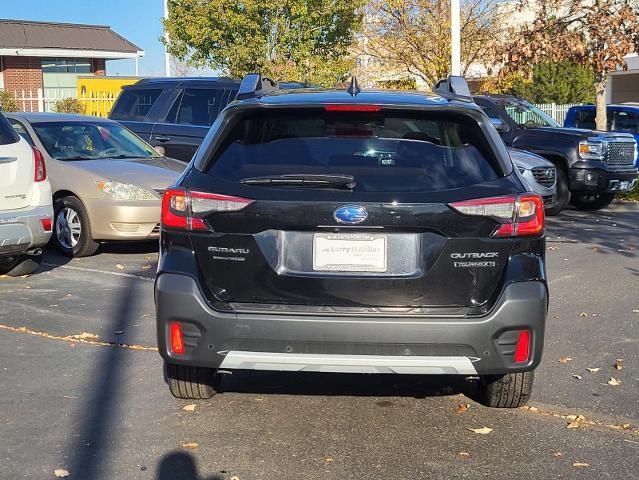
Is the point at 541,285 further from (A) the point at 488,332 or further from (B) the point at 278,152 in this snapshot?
(B) the point at 278,152

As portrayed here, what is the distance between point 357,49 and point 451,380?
2368cm

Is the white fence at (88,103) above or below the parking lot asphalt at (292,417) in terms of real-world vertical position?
above

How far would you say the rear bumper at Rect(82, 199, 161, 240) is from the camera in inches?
406

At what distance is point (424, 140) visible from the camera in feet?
15.6

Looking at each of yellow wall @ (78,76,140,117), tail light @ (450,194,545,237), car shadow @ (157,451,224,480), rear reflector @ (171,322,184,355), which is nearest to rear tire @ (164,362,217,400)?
rear reflector @ (171,322,184,355)

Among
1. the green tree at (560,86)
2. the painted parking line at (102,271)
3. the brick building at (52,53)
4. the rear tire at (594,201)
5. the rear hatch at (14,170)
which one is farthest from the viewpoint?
the brick building at (52,53)

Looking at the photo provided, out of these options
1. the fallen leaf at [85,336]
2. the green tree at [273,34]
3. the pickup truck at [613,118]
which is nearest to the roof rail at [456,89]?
the fallen leaf at [85,336]

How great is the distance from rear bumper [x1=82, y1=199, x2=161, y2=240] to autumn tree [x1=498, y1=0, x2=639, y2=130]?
10.4 meters

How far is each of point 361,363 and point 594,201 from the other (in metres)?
12.9

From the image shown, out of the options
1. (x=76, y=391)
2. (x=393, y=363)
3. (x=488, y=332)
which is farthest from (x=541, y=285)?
(x=76, y=391)

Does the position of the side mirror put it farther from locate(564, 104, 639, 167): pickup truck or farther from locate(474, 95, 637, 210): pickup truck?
locate(564, 104, 639, 167): pickup truck

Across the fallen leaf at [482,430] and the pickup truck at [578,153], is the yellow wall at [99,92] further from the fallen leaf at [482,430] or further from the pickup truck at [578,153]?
the fallen leaf at [482,430]

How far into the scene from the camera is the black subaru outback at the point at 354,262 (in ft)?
14.5

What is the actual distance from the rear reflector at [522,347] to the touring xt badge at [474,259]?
1.21ft
